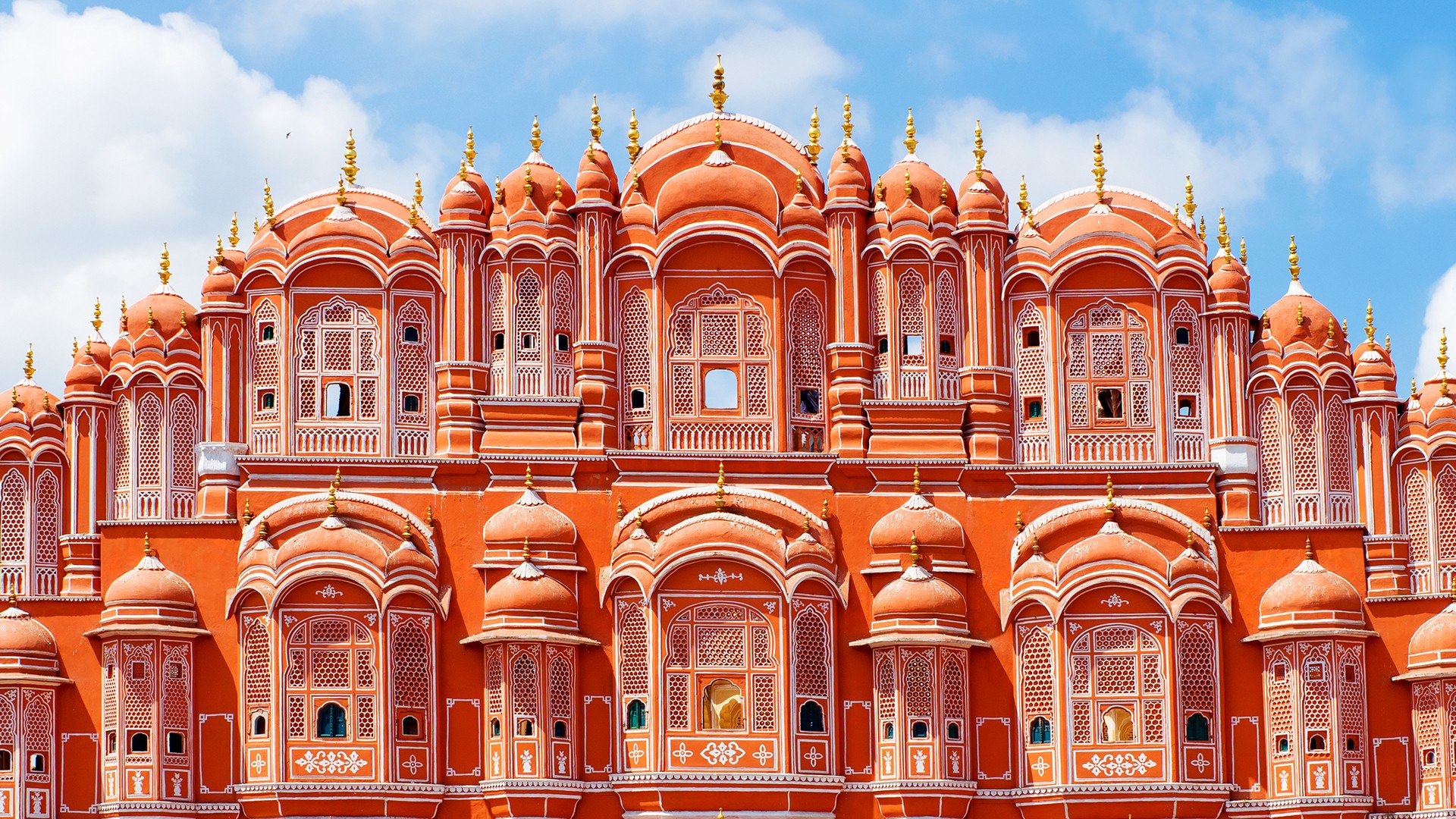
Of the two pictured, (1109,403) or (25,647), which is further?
(1109,403)

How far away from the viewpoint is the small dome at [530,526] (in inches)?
1437

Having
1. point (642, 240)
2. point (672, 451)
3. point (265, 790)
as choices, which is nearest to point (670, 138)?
point (642, 240)

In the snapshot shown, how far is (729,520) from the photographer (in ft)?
119

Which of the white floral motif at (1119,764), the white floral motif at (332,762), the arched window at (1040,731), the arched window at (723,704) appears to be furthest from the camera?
the arched window at (1040,731)

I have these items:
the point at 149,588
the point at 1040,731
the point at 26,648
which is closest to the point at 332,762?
the point at 149,588

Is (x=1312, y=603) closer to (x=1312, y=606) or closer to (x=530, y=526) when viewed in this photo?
(x=1312, y=606)

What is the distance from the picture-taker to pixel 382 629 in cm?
3581

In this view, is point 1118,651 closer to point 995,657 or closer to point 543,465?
point 995,657

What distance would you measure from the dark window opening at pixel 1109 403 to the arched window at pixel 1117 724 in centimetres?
427

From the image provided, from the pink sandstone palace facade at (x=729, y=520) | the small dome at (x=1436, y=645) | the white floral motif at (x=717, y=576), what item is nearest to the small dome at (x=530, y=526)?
the pink sandstone palace facade at (x=729, y=520)

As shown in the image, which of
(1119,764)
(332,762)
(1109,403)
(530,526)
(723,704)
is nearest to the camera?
(332,762)

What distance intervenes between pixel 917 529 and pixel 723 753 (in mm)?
4031

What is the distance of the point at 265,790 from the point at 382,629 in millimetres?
2574

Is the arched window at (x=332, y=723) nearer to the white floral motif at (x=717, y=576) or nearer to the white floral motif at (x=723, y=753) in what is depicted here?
the white floral motif at (x=723, y=753)
